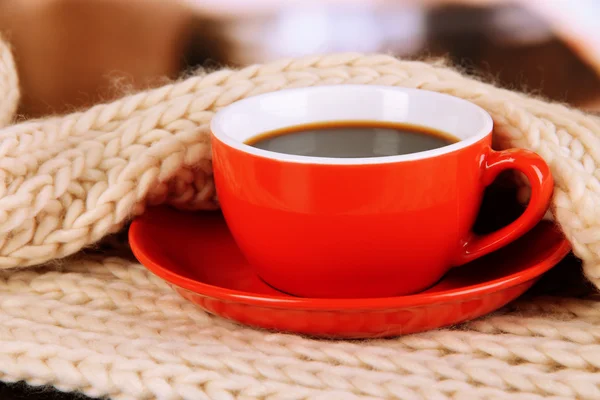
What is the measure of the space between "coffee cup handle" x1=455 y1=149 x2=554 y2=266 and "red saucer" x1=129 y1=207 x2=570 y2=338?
3 cm

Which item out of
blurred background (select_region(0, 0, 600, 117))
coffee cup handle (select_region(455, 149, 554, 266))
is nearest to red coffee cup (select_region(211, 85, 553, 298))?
coffee cup handle (select_region(455, 149, 554, 266))

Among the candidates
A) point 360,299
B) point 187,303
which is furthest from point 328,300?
point 187,303

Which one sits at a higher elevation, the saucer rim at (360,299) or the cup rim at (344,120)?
the cup rim at (344,120)

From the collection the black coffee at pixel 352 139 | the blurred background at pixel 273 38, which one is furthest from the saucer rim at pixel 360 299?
the blurred background at pixel 273 38

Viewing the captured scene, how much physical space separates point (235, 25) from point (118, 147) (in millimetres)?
327

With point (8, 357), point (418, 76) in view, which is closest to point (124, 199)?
point (8, 357)

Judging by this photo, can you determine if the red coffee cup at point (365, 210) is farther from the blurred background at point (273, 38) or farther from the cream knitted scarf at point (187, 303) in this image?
the blurred background at point (273, 38)

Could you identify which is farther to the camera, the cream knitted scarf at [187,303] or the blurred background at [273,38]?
the blurred background at [273,38]

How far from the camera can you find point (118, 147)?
603 mm

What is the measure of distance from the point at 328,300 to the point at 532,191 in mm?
180

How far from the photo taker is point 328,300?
465mm

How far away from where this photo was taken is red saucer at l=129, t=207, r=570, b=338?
469mm

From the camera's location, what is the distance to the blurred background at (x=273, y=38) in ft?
2.82

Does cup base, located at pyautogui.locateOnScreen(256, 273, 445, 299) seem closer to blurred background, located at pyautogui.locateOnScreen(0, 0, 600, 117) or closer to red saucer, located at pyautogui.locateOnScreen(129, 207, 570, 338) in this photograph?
red saucer, located at pyautogui.locateOnScreen(129, 207, 570, 338)
